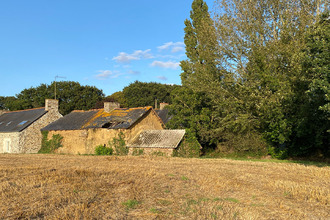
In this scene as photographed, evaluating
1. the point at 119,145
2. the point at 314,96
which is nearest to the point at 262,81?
the point at 314,96

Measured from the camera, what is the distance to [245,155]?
1080 inches

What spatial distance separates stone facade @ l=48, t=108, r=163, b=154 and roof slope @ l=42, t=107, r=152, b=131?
1.63 feet

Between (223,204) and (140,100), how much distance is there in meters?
55.5

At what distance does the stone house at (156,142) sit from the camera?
26656mm

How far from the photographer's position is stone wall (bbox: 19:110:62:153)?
3419 centimetres

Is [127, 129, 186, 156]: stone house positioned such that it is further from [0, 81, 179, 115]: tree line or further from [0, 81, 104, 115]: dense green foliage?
[0, 81, 104, 115]: dense green foliage

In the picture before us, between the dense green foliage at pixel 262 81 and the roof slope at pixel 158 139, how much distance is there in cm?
216

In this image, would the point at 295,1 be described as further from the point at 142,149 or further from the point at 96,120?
the point at 96,120

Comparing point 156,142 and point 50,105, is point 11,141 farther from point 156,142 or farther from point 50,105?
point 156,142

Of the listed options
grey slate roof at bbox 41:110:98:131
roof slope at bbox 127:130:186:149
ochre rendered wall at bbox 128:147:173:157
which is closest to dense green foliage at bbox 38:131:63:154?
grey slate roof at bbox 41:110:98:131

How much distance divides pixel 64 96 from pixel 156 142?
3688 centimetres

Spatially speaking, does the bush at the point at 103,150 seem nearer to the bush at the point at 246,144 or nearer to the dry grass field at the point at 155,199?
the bush at the point at 246,144

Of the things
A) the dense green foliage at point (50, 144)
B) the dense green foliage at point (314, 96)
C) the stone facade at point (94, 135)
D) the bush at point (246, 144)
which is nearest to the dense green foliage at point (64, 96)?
the dense green foliage at point (50, 144)

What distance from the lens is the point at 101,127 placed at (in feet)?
103
